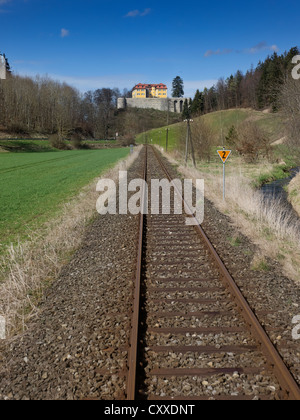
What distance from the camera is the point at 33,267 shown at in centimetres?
657

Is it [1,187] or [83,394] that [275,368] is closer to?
[83,394]

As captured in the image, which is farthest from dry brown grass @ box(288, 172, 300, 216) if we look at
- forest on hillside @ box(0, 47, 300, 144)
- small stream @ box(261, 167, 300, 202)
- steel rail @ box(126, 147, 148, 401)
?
forest on hillside @ box(0, 47, 300, 144)

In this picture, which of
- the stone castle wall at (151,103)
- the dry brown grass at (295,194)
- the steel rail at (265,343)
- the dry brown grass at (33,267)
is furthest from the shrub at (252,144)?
the stone castle wall at (151,103)

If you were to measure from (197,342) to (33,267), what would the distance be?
3854 mm

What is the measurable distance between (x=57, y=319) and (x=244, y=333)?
8.84 ft

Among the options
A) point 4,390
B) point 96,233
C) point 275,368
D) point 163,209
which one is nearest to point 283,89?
point 163,209

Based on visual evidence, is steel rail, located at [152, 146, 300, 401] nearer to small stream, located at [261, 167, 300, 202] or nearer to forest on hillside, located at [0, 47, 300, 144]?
small stream, located at [261, 167, 300, 202]

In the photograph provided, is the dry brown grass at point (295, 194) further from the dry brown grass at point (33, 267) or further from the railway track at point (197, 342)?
the railway track at point (197, 342)

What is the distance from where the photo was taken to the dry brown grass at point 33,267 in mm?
5066

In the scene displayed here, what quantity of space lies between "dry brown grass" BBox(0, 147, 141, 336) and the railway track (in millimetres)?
1769

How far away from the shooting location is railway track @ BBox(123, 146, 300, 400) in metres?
3.36

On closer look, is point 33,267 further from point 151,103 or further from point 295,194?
point 151,103

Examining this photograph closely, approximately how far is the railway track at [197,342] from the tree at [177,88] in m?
189

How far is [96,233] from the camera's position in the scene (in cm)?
945
